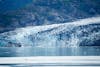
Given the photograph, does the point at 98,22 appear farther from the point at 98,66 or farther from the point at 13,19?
the point at 13,19

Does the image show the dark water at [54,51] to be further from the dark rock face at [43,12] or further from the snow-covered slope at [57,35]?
the dark rock face at [43,12]

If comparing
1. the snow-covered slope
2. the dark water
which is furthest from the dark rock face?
the dark water

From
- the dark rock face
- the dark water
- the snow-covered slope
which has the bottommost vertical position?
the dark water

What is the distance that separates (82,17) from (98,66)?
A: 1283 millimetres

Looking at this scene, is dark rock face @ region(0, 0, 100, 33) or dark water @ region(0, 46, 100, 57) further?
dark rock face @ region(0, 0, 100, 33)

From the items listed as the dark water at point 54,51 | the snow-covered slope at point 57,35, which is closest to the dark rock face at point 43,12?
the snow-covered slope at point 57,35

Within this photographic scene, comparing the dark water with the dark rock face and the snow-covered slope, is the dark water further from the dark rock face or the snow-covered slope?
the dark rock face

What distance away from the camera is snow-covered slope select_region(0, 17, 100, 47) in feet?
15.3

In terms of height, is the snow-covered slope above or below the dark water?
above

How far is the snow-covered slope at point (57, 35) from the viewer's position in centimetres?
467

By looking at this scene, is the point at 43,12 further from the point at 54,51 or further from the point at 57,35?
the point at 54,51

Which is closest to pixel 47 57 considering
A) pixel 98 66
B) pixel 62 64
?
pixel 62 64

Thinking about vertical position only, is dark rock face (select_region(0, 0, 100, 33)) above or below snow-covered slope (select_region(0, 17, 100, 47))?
above

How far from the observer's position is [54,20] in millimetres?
4742
